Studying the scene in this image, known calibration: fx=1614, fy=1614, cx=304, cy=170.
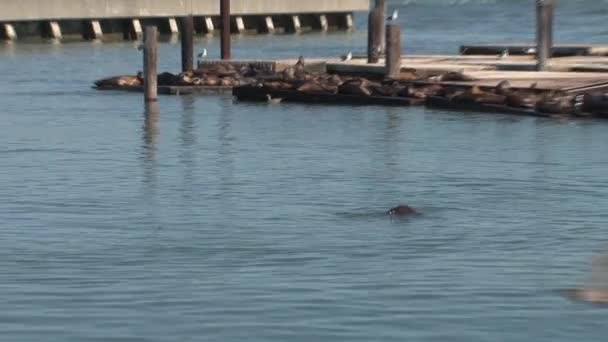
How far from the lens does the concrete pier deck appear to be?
53219 mm

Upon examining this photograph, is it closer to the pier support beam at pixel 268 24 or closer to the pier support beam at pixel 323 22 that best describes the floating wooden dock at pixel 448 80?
the pier support beam at pixel 268 24

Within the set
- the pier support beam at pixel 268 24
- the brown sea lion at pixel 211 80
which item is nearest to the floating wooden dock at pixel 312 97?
the brown sea lion at pixel 211 80

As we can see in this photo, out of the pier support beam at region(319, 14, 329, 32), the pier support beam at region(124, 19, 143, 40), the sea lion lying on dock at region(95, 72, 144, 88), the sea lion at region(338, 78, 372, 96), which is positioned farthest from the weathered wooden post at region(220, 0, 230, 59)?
the pier support beam at region(319, 14, 329, 32)

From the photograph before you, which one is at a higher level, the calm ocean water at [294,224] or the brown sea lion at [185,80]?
the brown sea lion at [185,80]

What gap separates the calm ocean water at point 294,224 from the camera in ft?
33.7

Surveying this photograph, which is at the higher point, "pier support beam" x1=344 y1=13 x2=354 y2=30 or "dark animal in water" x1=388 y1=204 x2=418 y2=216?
"dark animal in water" x1=388 y1=204 x2=418 y2=216

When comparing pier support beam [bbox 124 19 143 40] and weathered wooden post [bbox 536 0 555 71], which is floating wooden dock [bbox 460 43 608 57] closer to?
weathered wooden post [bbox 536 0 555 71]

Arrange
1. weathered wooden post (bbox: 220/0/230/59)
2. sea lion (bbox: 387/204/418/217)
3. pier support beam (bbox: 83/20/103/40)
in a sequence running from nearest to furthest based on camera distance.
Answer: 1. sea lion (bbox: 387/204/418/217)
2. weathered wooden post (bbox: 220/0/230/59)
3. pier support beam (bbox: 83/20/103/40)

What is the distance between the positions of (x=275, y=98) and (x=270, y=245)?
14.2 m

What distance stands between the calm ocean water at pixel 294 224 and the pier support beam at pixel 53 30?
2804 centimetres

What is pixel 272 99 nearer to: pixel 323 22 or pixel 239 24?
pixel 239 24

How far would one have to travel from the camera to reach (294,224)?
1409 cm

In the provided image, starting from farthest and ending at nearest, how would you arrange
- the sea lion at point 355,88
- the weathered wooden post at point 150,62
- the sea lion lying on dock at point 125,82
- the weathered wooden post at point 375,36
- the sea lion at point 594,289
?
1. the weathered wooden post at point 375,36
2. the sea lion lying on dock at point 125,82
3. the sea lion at point 355,88
4. the weathered wooden post at point 150,62
5. the sea lion at point 594,289

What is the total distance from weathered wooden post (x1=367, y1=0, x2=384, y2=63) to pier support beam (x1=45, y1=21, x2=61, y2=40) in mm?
24063
